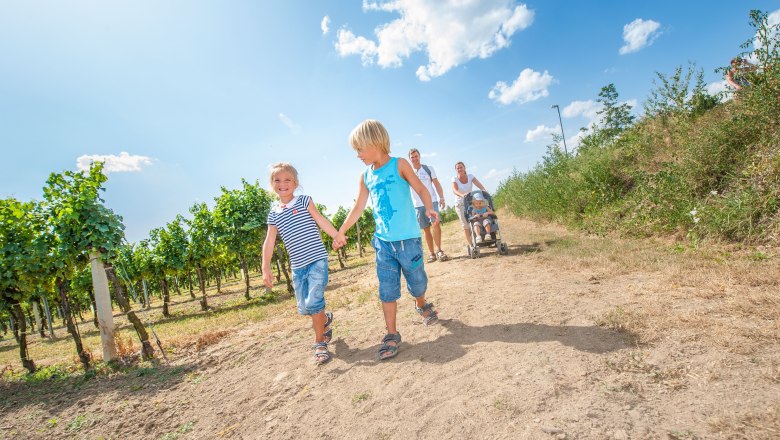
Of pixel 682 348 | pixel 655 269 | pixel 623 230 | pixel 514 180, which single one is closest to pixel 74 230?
pixel 682 348

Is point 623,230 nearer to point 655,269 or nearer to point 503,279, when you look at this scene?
point 655,269

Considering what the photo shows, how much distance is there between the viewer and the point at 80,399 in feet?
14.5

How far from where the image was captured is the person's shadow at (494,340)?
263 centimetres

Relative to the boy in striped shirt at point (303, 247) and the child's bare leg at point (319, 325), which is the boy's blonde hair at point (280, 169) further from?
the child's bare leg at point (319, 325)

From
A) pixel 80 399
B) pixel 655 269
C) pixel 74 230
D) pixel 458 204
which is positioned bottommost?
pixel 80 399

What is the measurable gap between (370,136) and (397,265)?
1.33m

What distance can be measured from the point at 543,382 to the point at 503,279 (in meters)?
3.07

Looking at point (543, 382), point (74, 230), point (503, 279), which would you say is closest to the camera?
point (543, 382)

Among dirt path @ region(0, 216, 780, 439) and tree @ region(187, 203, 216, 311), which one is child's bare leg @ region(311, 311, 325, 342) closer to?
dirt path @ region(0, 216, 780, 439)

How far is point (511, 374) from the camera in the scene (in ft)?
7.77

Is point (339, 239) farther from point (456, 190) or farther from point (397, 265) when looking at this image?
point (456, 190)

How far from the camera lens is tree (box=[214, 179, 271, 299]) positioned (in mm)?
14531

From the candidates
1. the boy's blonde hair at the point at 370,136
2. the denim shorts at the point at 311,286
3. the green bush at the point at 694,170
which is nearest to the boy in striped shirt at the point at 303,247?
the denim shorts at the point at 311,286

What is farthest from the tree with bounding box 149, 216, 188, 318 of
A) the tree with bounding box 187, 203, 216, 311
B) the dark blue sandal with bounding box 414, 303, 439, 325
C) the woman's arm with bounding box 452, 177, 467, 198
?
the dark blue sandal with bounding box 414, 303, 439, 325
